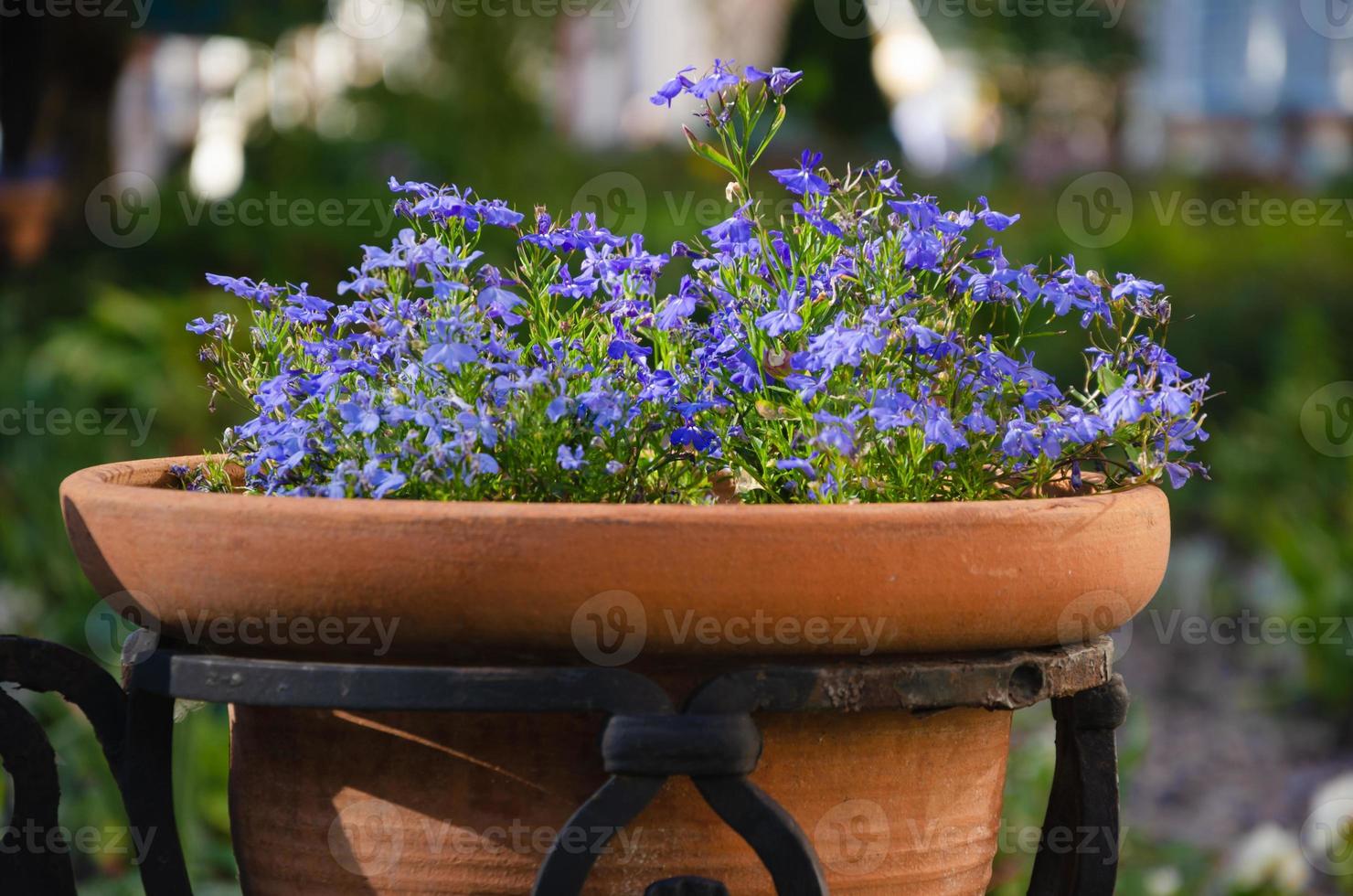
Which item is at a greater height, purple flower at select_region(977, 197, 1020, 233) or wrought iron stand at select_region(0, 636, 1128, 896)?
purple flower at select_region(977, 197, 1020, 233)

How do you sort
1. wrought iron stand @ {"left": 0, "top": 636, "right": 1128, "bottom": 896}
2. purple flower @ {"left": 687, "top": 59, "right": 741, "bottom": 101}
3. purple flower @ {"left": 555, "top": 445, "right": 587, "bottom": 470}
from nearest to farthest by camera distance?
wrought iron stand @ {"left": 0, "top": 636, "right": 1128, "bottom": 896}
purple flower @ {"left": 555, "top": 445, "right": 587, "bottom": 470}
purple flower @ {"left": 687, "top": 59, "right": 741, "bottom": 101}

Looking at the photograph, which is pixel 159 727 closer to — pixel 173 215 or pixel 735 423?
pixel 735 423

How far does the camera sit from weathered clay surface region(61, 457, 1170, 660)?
107 cm

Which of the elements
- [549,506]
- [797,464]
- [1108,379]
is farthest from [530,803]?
[1108,379]

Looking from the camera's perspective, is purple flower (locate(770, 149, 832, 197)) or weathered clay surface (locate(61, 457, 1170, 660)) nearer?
weathered clay surface (locate(61, 457, 1170, 660))

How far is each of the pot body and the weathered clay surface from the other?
8cm

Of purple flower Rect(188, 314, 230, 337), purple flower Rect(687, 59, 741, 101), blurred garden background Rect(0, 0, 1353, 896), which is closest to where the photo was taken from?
purple flower Rect(687, 59, 741, 101)

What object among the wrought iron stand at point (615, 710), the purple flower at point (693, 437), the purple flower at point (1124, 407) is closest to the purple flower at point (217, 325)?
the wrought iron stand at point (615, 710)

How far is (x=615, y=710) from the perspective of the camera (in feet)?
3.45

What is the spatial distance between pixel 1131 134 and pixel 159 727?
75.4 ft

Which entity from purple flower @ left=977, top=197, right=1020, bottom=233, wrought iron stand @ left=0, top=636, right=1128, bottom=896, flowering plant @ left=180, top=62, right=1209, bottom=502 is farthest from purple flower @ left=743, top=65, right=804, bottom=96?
wrought iron stand @ left=0, top=636, right=1128, bottom=896

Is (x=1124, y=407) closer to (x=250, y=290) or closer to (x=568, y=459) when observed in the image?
(x=568, y=459)

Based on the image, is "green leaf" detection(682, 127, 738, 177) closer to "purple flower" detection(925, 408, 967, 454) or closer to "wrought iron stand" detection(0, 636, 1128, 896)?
"purple flower" detection(925, 408, 967, 454)

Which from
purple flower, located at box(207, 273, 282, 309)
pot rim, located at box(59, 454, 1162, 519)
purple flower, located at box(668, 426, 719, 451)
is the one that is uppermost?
purple flower, located at box(207, 273, 282, 309)
